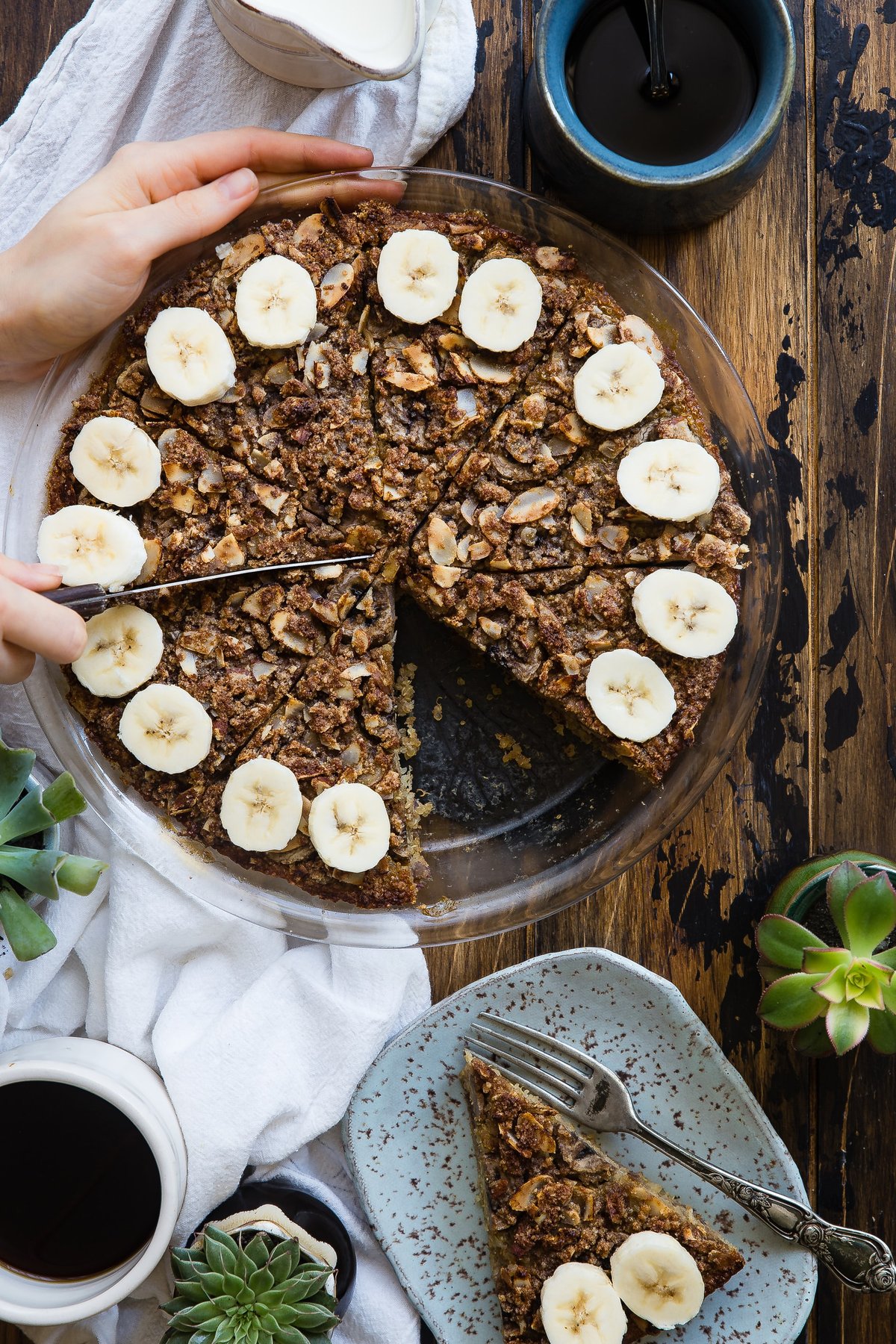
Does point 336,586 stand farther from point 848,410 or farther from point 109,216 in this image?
point 848,410

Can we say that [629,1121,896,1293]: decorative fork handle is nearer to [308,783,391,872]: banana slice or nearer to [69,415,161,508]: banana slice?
[308,783,391,872]: banana slice

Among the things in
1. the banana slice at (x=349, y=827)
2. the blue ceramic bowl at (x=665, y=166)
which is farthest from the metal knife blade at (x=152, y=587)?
the blue ceramic bowl at (x=665, y=166)

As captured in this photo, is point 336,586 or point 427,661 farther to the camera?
point 427,661

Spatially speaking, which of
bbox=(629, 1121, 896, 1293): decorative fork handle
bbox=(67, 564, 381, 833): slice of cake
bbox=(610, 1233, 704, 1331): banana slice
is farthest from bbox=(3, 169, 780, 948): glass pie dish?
bbox=(610, 1233, 704, 1331): banana slice

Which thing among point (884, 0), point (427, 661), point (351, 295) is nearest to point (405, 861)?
point (427, 661)

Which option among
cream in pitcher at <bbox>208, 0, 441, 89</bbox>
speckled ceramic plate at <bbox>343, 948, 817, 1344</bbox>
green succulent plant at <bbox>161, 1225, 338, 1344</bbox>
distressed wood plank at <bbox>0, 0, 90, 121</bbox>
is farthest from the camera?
distressed wood plank at <bbox>0, 0, 90, 121</bbox>

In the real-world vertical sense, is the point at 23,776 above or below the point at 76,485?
below
